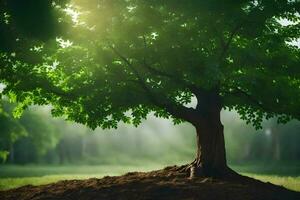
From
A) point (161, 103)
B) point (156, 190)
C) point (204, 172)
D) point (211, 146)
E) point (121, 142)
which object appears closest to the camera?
point (156, 190)

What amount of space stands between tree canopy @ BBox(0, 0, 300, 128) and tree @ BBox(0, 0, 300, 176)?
40 millimetres

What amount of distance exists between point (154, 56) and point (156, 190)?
5102 mm

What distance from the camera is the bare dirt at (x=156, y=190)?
15.8m

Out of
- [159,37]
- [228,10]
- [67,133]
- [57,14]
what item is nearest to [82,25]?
[57,14]

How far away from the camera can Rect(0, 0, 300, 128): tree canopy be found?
1644cm

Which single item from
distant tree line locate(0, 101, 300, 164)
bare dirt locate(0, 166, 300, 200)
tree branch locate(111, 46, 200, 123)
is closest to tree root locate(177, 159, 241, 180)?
bare dirt locate(0, 166, 300, 200)

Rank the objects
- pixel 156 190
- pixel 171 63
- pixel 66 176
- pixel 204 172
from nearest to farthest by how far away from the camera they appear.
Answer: pixel 156 190 < pixel 171 63 < pixel 204 172 < pixel 66 176

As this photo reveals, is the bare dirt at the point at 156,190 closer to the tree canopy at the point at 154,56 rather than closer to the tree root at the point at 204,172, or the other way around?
the tree root at the point at 204,172

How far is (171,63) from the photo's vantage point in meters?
18.0

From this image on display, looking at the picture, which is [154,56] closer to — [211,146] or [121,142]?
[211,146]

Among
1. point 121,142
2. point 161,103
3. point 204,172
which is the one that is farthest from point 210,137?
point 121,142

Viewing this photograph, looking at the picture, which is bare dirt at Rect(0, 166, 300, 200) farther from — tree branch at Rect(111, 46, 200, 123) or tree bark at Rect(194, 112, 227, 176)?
tree branch at Rect(111, 46, 200, 123)

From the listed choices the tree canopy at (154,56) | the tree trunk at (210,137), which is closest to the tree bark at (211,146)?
the tree trunk at (210,137)

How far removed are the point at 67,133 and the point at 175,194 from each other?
294ft
